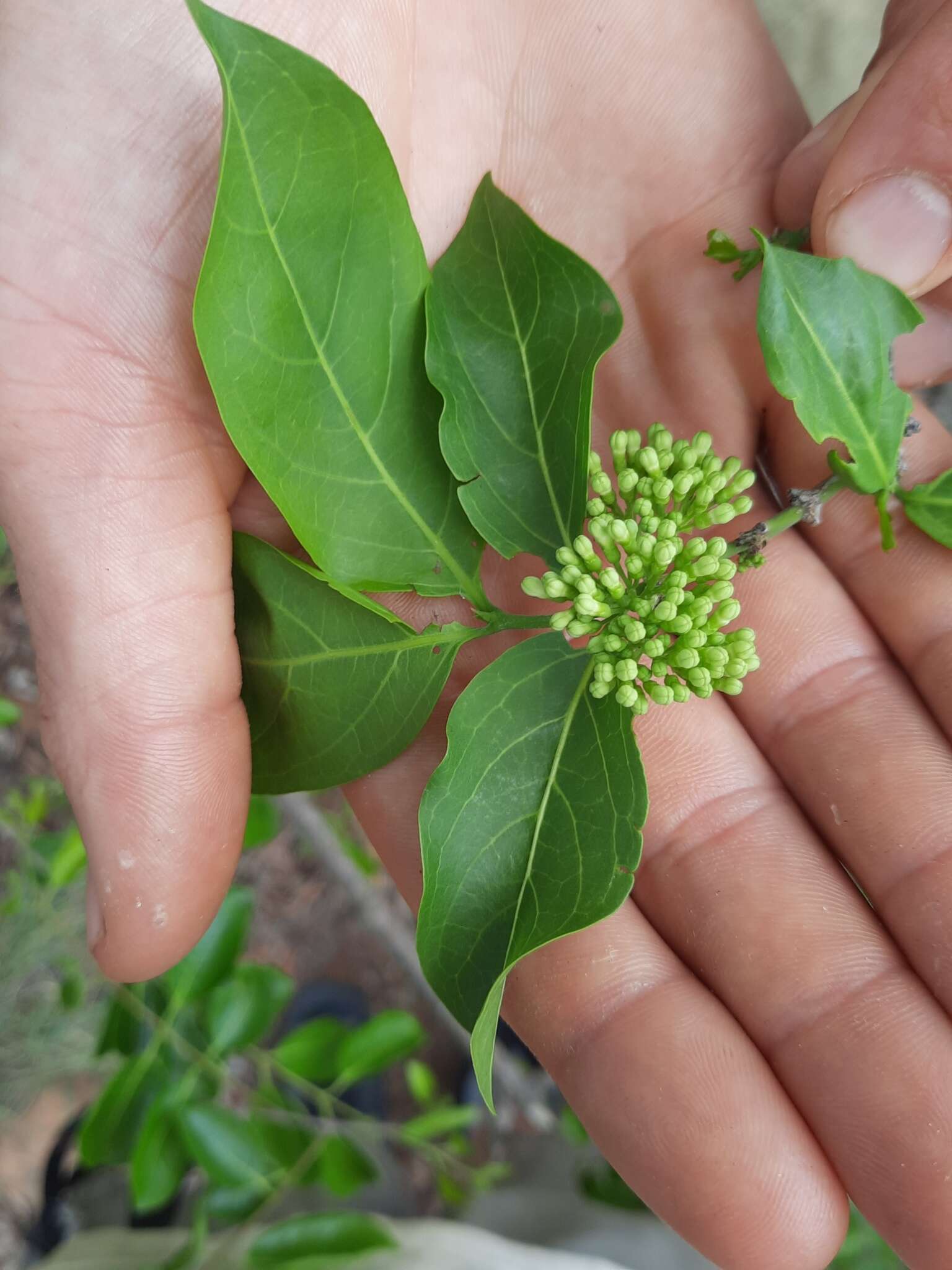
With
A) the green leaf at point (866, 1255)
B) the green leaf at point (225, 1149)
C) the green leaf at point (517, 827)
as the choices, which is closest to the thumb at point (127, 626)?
the green leaf at point (517, 827)

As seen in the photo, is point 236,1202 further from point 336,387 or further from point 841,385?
point 841,385

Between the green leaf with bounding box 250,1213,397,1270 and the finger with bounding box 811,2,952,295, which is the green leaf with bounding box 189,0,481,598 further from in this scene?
the green leaf with bounding box 250,1213,397,1270

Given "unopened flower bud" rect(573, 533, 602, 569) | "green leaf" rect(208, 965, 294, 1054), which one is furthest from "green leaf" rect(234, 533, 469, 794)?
"green leaf" rect(208, 965, 294, 1054)

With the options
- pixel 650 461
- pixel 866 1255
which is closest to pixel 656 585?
pixel 650 461

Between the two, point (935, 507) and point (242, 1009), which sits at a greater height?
point (935, 507)

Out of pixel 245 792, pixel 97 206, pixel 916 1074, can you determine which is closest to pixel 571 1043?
pixel 916 1074

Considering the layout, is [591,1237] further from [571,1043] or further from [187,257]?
[187,257]
